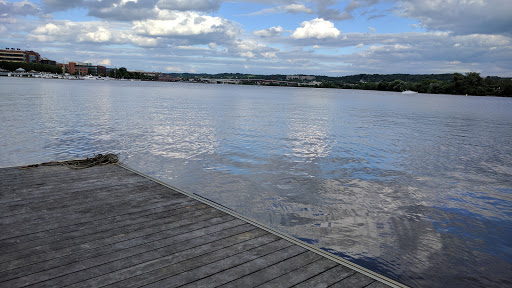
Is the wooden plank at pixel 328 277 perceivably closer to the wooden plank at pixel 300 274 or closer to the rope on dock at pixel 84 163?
the wooden plank at pixel 300 274

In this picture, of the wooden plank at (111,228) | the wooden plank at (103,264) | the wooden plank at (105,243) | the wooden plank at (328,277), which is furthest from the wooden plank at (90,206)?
the wooden plank at (328,277)

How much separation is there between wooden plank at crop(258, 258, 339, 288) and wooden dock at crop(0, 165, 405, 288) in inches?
0.5

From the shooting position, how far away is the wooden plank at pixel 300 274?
3.94 meters

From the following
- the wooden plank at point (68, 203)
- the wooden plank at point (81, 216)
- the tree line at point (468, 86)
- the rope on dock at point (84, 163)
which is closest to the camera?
the wooden plank at point (81, 216)

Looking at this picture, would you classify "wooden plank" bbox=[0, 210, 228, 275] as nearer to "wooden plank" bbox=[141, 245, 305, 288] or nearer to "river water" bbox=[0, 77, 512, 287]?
"wooden plank" bbox=[141, 245, 305, 288]

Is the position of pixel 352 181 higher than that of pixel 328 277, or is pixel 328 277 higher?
pixel 328 277

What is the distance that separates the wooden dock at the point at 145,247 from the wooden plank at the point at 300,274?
12 mm

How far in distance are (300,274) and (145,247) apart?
2.08 meters

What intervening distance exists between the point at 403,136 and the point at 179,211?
67.9 ft

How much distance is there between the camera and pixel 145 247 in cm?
467

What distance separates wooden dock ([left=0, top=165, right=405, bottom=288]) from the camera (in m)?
3.96

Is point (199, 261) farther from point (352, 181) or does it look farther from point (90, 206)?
point (352, 181)

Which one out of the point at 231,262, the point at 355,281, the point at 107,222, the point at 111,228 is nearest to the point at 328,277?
the point at 355,281

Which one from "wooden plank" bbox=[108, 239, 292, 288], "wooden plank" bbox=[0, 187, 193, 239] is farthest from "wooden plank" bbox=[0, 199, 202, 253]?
"wooden plank" bbox=[108, 239, 292, 288]
